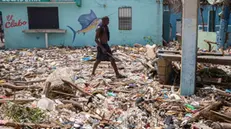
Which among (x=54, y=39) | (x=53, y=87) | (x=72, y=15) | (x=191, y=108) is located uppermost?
(x=72, y=15)

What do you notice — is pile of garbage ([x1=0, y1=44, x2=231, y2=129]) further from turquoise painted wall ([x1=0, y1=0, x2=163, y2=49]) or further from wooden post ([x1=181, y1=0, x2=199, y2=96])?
turquoise painted wall ([x1=0, y1=0, x2=163, y2=49])

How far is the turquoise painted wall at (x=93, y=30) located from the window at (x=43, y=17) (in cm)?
24

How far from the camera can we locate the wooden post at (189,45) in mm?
5328

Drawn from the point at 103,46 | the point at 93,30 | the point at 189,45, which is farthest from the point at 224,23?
the point at 189,45

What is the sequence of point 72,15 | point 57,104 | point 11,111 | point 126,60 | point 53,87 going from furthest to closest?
point 72,15 → point 126,60 → point 53,87 → point 57,104 → point 11,111

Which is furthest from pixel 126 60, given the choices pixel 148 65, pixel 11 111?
pixel 11 111

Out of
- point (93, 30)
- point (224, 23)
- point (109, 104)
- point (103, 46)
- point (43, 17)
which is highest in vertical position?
point (43, 17)

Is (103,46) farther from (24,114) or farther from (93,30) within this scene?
(93,30)

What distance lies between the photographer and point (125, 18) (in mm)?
15148

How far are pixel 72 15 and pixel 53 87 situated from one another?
10.6 meters

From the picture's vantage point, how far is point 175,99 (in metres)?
5.38

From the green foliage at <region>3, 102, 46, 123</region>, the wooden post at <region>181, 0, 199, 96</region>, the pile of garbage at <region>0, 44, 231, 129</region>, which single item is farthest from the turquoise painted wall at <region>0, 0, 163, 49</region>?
the green foliage at <region>3, 102, 46, 123</region>

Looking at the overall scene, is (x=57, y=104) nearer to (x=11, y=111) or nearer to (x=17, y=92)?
(x=11, y=111)

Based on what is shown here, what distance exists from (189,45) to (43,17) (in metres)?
11.7
